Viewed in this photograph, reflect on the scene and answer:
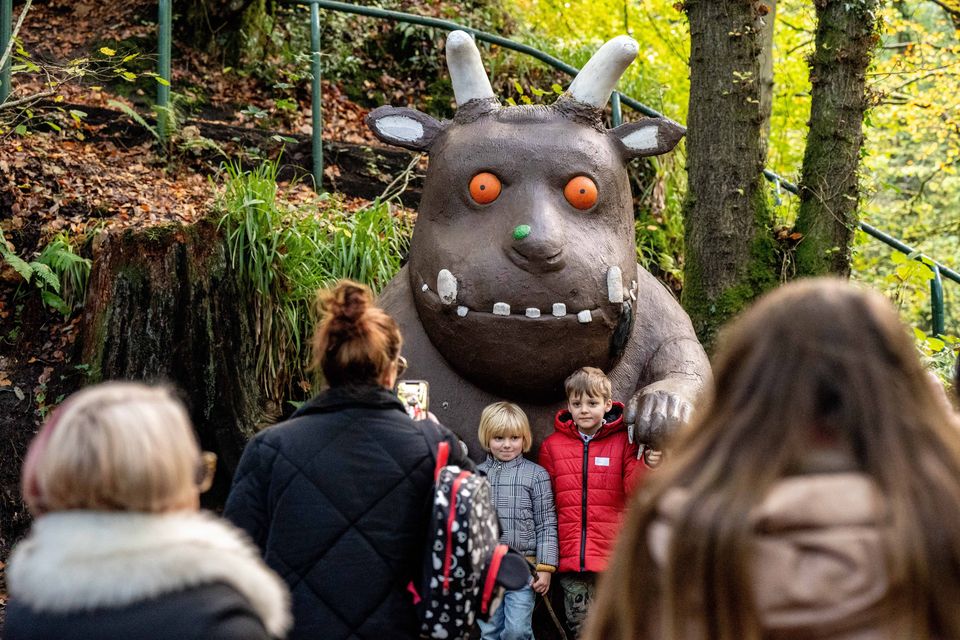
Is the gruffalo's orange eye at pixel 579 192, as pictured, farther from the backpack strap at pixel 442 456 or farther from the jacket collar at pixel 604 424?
the backpack strap at pixel 442 456

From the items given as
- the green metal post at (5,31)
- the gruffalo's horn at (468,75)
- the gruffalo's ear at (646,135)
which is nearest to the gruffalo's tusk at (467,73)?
the gruffalo's horn at (468,75)

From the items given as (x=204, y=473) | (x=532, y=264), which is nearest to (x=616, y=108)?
(x=532, y=264)

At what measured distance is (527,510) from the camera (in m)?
4.45

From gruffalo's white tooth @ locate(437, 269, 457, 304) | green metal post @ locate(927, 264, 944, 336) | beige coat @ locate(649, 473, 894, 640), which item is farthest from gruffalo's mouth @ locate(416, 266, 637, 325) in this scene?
green metal post @ locate(927, 264, 944, 336)

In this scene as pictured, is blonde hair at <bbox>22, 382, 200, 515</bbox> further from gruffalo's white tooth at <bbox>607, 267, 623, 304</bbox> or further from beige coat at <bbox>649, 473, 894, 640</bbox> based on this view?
gruffalo's white tooth at <bbox>607, 267, 623, 304</bbox>

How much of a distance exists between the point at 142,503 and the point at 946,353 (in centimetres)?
681

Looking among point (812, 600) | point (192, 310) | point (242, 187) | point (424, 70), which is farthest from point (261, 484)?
point (424, 70)

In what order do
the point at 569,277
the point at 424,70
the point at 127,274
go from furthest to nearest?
the point at 424,70 < the point at 127,274 < the point at 569,277

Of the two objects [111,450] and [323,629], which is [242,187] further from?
[111,450]

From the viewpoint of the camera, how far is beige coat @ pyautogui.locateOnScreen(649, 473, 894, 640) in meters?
1.78

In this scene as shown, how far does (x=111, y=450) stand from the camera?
2.00 m

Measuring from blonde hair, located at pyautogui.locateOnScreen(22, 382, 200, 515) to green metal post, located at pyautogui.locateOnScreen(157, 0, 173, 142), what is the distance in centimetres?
590

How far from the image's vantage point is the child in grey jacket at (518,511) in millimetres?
4395

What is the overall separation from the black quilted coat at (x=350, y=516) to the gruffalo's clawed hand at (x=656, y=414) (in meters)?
1.56
